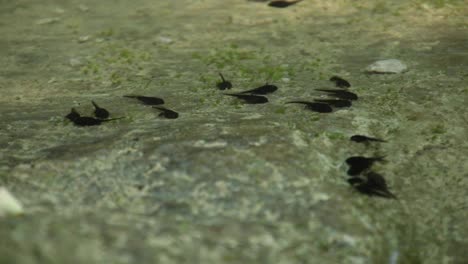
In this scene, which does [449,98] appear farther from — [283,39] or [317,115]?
[283,39]

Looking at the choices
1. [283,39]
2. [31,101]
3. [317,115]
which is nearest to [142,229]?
[317,115]

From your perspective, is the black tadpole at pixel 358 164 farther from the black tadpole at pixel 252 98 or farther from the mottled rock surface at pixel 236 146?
the black tadpole at pixel 252 98

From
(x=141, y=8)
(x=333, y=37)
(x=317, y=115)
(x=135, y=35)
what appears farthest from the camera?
(x=141, y=8)

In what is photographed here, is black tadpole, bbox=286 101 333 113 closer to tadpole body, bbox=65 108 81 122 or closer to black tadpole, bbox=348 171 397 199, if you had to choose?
black tadpole, bbox=348 171 397 199

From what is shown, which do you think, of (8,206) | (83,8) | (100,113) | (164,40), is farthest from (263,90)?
(83,8)

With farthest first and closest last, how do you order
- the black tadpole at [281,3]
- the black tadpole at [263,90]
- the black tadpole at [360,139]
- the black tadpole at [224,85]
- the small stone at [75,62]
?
the black tadpole at [281,3], the small stone at [75,62], the black tadpole at [224,85], the black tadpole at [263,90], the black tadpole at [360,139]

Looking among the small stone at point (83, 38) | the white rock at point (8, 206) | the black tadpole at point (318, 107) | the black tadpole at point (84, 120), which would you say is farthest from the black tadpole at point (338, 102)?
the small stone at point (83, 38)
